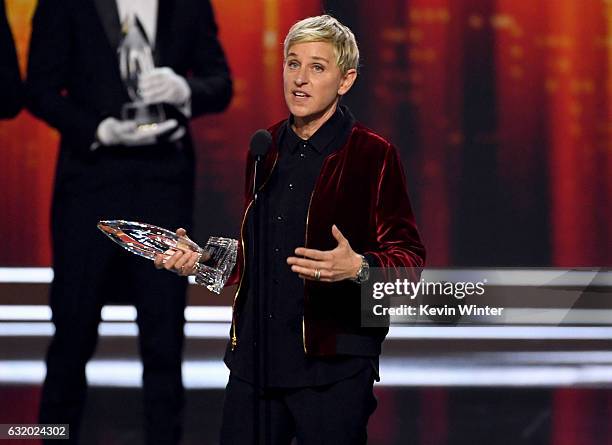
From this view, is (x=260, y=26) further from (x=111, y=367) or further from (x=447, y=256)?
(x=111, y=367)

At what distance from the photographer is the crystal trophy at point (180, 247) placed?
2.21 meters

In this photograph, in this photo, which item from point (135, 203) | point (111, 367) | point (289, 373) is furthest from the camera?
point (111, 367)

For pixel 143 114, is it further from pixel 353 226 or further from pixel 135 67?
pixel 353 226

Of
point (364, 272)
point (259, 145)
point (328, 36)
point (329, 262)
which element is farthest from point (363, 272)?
point (328, 36)

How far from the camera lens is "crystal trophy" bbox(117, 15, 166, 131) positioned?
3.73 m

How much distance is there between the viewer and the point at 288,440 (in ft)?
7.16

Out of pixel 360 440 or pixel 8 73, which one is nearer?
pixel 360 440

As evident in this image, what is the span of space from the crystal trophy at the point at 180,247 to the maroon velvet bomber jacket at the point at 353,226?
8cm

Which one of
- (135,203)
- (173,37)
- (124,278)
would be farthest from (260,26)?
(124,278)

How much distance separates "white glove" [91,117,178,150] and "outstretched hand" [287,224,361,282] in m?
1.88

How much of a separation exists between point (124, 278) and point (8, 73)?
891 mm

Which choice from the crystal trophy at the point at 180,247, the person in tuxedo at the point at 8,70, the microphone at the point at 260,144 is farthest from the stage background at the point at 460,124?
the microphone at the point at 260,144

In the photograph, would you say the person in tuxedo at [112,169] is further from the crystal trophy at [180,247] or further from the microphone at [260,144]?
the microphone at [260,144]

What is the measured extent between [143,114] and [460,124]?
123 centimetres
